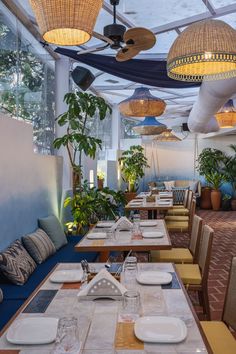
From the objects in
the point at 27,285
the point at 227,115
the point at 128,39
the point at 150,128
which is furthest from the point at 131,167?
the point at 27,285

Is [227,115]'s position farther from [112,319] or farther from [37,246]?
[112,319]

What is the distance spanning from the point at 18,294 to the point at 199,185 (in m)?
9.88

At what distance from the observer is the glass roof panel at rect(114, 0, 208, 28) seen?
13.6ft

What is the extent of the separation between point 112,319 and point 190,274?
1.65 m

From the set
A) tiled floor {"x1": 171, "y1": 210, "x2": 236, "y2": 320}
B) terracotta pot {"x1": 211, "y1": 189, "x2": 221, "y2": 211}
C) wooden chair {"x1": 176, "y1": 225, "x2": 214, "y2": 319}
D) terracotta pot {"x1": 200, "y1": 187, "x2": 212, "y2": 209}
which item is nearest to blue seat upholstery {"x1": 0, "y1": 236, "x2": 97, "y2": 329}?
wooden chair {"x1": 176, "y1": 225, "x2": 214, "y2": 319}

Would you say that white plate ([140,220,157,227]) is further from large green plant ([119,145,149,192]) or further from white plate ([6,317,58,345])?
large green plant ([119,145,149,192])

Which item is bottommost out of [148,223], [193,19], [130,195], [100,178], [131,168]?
[130,195]

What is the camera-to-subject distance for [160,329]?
5.32ft

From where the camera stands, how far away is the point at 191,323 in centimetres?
169

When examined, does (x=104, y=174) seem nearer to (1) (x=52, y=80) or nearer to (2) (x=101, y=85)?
A: (2) (x=101, y=85)

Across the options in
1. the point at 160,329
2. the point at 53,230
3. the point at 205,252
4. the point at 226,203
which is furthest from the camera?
the point at 226,203

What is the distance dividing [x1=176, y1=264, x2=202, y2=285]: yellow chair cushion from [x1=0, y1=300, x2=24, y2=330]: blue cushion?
4.37ft

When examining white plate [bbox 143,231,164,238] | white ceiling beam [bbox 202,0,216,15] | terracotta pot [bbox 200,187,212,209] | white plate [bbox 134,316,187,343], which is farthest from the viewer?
terracotta pot [bbox 200,187,212,209]

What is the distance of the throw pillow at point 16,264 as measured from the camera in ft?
10.3
